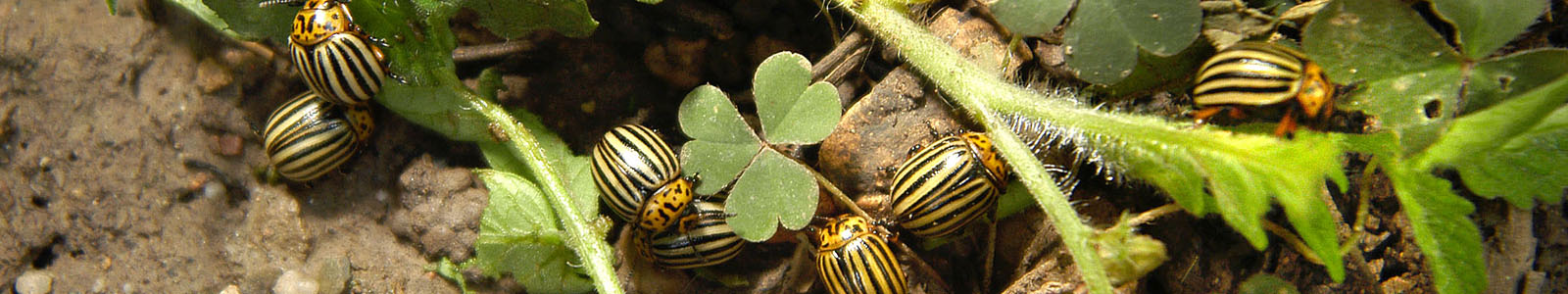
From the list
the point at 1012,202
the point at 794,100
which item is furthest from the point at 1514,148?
the point at 794,100

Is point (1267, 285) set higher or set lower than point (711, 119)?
lower

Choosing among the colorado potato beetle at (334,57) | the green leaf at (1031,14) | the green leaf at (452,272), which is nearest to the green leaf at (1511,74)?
the green leaf at (1031,14)

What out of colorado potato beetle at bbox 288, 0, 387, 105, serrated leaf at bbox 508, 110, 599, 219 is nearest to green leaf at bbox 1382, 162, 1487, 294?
serrated leaf at bbox 508, 110, 599, 219

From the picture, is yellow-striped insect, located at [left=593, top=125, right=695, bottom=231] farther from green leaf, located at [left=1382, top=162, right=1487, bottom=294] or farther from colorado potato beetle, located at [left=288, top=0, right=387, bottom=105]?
green leaf, located at [left=1382, top=162, right=1487, bottom=294]

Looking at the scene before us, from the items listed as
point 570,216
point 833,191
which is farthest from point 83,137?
point 833,191

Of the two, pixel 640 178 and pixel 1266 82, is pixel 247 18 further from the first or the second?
pixel 1266 82

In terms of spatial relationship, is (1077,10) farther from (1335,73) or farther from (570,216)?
(570,216)
